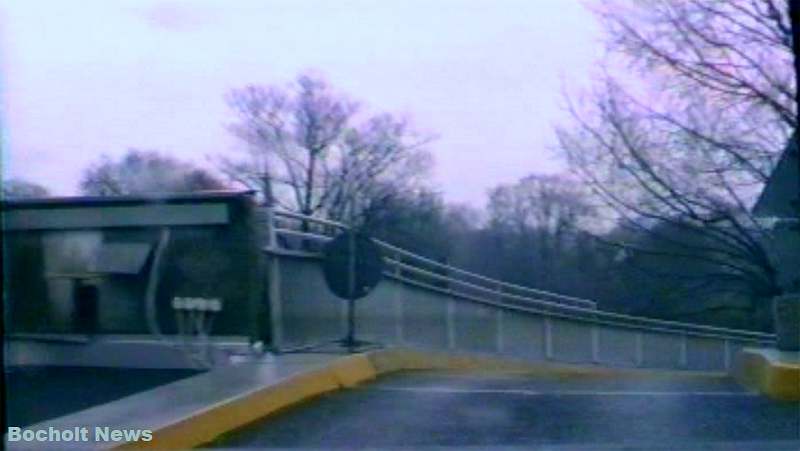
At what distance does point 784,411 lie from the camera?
13.8 m

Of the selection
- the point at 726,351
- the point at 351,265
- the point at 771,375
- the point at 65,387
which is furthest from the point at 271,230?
the point at 726,351

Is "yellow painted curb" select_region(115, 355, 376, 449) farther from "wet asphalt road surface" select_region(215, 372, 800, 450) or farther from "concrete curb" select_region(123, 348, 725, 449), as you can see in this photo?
"wet asphalt road surface" select_region(215, 372, 800, 450)

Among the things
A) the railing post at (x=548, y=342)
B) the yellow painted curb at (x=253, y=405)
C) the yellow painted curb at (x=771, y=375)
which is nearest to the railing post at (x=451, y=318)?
the railing post at (x=548, y=342)

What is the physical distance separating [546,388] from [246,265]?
13.0 feet

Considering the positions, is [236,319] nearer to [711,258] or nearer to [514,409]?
[514,409]

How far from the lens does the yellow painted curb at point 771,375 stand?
1469 centimetres

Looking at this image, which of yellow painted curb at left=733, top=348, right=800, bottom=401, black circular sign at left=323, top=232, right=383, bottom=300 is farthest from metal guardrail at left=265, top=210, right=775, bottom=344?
yellow painted curb at left=733, top=348, right=800, bottom=401

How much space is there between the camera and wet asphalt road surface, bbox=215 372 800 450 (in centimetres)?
1183

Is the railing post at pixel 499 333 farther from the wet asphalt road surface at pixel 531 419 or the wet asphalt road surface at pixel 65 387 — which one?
the wet asphalt road surface at pixel 65 387

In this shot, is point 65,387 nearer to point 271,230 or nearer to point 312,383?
point 312,383

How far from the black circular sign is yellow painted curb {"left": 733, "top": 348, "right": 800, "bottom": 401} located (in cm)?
426

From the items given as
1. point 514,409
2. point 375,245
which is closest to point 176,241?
point 375,245

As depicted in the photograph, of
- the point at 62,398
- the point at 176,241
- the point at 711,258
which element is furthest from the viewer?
the point at 711,258

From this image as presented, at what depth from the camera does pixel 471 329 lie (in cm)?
2316
